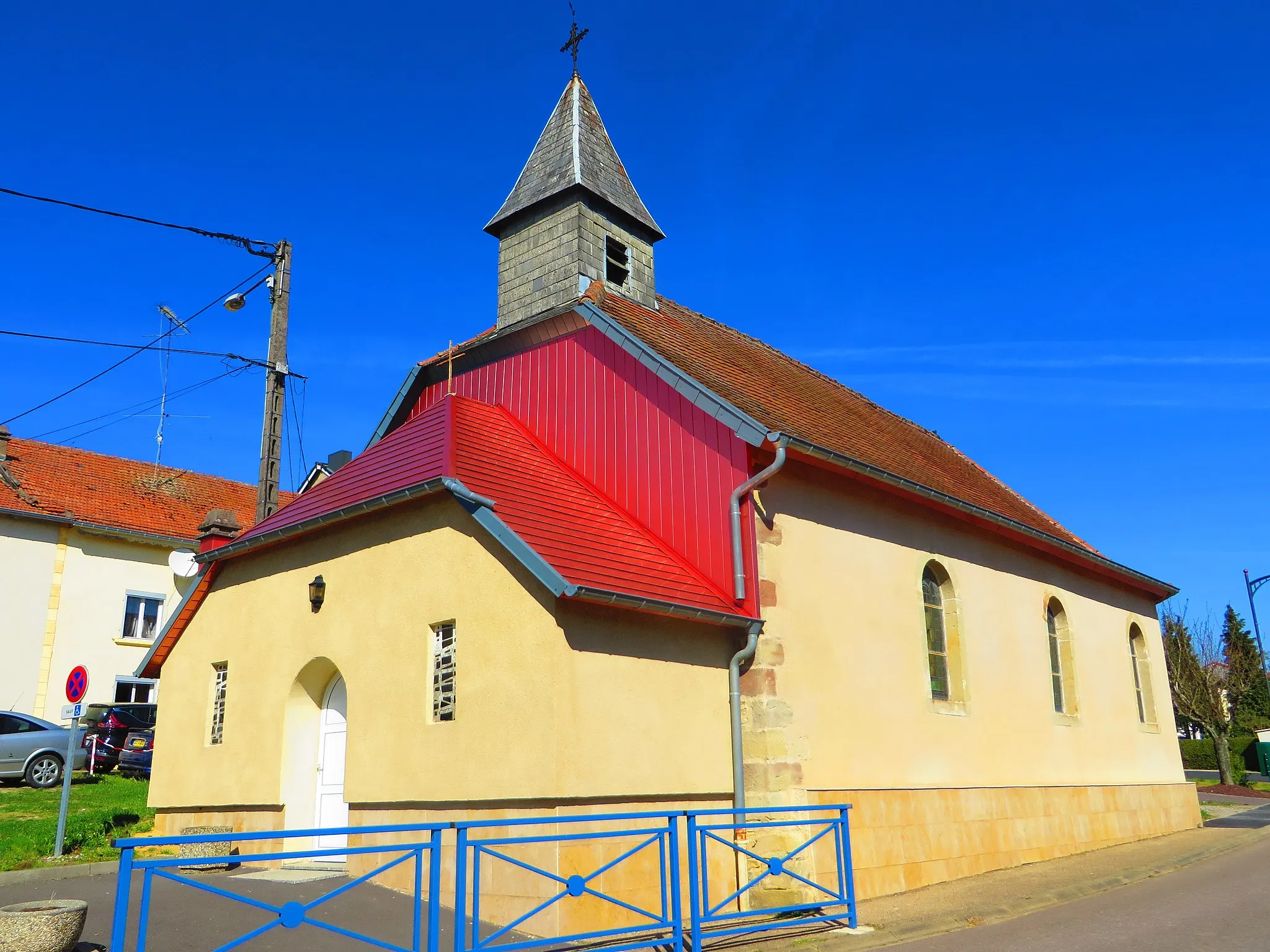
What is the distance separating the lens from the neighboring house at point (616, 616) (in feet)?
29.5

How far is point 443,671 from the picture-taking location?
940 centimetres

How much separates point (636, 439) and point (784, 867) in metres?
4.98

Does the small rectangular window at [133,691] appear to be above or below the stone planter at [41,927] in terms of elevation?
above

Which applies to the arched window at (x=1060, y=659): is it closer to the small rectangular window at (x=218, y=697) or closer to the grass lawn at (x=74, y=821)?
the small rectangular window at (x=218, y=697)

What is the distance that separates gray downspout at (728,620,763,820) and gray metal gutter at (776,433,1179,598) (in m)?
1.94

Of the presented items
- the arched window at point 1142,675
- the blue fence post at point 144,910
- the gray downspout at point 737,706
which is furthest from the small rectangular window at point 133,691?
the arched window at point 1142,675

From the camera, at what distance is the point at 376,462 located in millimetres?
11453

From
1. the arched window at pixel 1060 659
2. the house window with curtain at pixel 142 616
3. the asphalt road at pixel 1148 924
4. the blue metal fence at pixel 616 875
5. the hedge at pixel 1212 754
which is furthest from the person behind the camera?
the hedge at pixel 1212 754

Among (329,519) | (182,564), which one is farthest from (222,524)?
(182,564)

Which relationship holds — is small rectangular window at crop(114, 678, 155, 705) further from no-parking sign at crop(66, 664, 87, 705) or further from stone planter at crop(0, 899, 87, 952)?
stone planter at crop(0, 899, 87, 952)

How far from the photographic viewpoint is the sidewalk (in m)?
8.28

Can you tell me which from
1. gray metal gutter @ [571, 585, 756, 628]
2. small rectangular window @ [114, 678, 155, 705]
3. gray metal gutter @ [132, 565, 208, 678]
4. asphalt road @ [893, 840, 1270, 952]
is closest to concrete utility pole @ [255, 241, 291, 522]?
gray metal gutter @ [132, 565, 208, 678]

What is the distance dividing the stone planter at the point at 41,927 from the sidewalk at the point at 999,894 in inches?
190

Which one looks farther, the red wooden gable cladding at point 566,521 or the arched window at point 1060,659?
the arched window at point 1060,659
